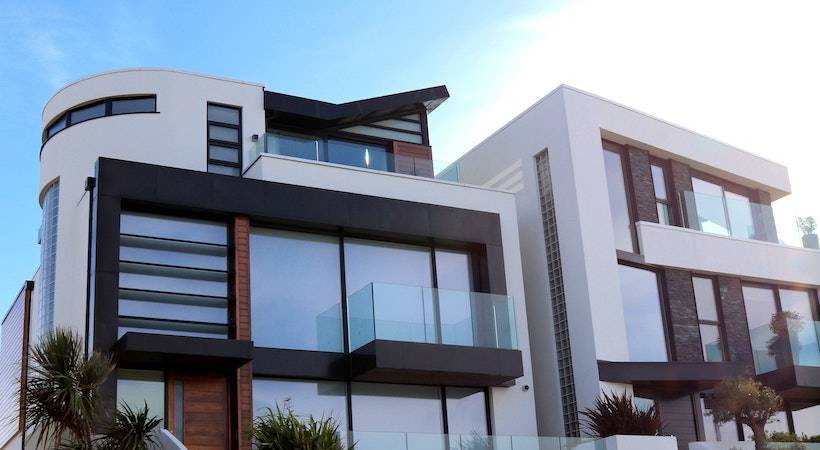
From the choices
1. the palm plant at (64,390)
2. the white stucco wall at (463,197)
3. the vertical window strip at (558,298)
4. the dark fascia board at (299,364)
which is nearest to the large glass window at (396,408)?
the dark fascia board at (299,364)

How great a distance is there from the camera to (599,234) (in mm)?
24453

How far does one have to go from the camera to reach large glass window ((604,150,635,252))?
82.9ft

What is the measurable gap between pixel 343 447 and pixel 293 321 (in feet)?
11.9

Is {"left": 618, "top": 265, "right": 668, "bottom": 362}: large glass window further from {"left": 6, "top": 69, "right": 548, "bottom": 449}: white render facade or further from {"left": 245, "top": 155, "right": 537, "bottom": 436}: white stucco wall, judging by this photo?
{"left": 6, "top": 69, "right": 548, "bottom": 449}: white render facade

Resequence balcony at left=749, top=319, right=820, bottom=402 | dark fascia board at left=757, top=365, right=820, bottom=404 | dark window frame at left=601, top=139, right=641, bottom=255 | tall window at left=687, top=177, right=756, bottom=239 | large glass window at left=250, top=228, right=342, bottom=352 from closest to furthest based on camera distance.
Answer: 1. large glass window at left=250, top=228, right=342, bottom=352
2. dark fascia board at left=757, top=365, right=820, bottom=404
3. balcony at left=749, top=319, right=820, bottom=402
4. dark window frame at left=601, top=139, right=641, bottom=255
5. tall window at left=687, top=177, right=756, bottom=239

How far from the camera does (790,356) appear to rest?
2567 centimetres

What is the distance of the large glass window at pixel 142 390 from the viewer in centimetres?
1844

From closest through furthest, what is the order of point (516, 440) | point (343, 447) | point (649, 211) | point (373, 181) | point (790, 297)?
point (343, 447), point (516, 440), point (373, 181), point (649, 211), point (790, 297)

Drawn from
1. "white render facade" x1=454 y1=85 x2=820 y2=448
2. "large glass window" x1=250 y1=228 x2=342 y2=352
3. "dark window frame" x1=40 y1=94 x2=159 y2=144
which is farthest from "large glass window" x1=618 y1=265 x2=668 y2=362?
"dark window frame" x1=40 y1=94 x2=159 y2=144

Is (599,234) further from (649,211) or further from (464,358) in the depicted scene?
(464,358)

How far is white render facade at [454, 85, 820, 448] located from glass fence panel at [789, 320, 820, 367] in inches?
2.1

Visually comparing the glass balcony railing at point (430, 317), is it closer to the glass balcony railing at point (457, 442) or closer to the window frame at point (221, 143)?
the glass balcony railing at point (457, 442)

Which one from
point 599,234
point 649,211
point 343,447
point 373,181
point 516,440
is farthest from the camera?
point 649,211

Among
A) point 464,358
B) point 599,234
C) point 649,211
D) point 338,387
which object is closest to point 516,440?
point 464,358
